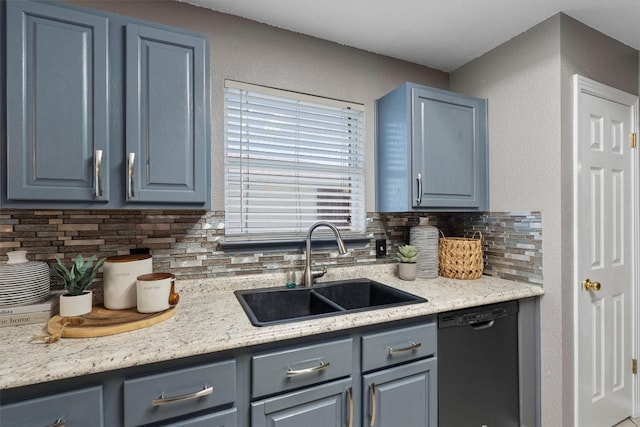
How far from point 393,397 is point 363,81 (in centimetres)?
184

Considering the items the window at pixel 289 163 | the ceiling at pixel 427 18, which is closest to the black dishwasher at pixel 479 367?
the window at pixel 289 163

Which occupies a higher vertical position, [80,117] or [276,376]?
[80,117]

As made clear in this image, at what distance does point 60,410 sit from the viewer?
0.89 m

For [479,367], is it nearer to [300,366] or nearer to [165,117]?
[300,366]

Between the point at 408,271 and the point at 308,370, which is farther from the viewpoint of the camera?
the point at 408,271

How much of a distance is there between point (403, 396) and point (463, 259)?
97cm

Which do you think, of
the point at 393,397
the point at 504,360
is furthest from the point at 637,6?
the point at 393,397

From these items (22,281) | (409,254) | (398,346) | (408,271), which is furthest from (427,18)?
(22,281)

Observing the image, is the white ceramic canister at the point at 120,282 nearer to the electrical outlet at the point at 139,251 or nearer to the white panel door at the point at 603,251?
the electrical outlet at the point at 139,251

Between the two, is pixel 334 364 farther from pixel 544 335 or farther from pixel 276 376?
pixel 544 335

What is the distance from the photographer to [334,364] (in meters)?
1.24

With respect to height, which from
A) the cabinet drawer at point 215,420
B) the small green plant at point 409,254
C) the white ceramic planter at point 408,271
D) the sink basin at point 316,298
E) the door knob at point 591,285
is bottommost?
the cabinet drawer at point 215,420

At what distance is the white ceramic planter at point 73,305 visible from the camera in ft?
3.87

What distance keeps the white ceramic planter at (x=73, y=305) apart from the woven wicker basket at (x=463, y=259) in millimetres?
1941
